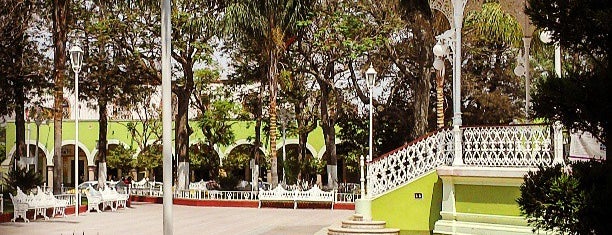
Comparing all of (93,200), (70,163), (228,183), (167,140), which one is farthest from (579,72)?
(70,163)

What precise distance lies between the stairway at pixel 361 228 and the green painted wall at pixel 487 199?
1.63m

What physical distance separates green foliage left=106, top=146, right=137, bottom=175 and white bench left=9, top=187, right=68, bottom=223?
23.4m

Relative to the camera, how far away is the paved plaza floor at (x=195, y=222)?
1928 cm

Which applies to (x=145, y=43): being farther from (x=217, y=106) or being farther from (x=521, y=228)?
(x=521, y=228)

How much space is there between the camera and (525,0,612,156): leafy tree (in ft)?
23.6

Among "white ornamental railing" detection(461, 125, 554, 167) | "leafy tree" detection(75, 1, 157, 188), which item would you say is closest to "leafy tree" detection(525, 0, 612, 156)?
"white ornamental railing" detection(461, 125, 554, 167)

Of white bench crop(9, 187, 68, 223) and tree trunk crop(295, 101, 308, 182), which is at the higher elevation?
tree trunk crop(295, 101, 308, 182)

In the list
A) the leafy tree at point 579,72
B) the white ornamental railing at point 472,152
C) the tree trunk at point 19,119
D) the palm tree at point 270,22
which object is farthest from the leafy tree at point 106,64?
the leafy tree at point 579,72

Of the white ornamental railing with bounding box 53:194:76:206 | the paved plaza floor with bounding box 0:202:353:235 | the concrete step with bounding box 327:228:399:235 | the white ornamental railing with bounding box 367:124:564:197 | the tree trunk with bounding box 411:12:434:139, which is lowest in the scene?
the paved plaza floor with bounding box 0:202:353:235

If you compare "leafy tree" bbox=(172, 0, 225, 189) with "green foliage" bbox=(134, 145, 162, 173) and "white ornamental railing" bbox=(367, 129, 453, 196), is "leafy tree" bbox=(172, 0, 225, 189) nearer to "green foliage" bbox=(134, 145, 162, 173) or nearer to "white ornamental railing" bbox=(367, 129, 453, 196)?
"white ornamental railing" bbox=(367, 129, 453, 196)

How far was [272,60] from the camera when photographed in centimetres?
2742

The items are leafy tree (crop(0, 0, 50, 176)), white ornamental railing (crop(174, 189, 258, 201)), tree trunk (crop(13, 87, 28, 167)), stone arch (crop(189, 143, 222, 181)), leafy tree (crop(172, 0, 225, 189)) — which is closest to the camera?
leafy tree (crop(0, 0, 50, 176))

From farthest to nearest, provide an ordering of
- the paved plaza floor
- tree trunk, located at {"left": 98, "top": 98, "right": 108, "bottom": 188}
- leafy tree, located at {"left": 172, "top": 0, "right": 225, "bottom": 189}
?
tree trunk, located at {"left": 98, "top": 98, "right": 108, "bottom": 188} → leafy tree, located at {"left": 172, "top": 0, "right": 225, "bottom": 189} → the paved plaza floor

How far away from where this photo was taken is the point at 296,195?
28016mm
